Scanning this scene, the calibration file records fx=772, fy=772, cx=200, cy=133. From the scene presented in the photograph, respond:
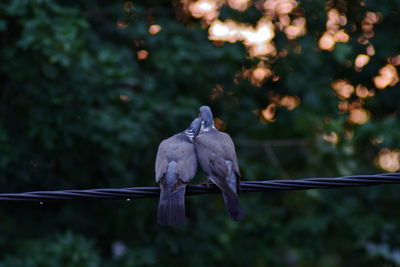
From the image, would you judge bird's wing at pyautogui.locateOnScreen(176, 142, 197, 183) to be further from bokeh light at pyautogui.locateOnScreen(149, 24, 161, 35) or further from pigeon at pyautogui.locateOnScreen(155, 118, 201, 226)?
bokeh light at pyautogui.locateOnScreen(149, 24, 161, 35)

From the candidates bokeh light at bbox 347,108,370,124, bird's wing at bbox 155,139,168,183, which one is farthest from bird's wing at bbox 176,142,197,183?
bokeh light at bbox 347,108,370,124

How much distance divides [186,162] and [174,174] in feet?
0.85

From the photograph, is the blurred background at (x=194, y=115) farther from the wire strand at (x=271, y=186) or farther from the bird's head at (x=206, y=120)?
the wire strand at (x=271, y=186)

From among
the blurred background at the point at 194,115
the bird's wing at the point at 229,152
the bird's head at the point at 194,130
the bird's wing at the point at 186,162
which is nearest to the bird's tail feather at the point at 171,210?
the bird's wing at the point at 186,162

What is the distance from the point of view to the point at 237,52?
9961 mm

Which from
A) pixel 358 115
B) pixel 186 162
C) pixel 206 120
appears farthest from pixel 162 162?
pixel 358 115

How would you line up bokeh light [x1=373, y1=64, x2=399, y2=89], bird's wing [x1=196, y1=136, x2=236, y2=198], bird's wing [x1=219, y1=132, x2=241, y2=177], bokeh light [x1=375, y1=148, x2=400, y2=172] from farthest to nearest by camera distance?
bokeh light [x1=373, y1=64, x2=399, y2=89] < bokeh light [x1=375, y1=148, x2=400, y2=172] < bird's wing [x1=219, y1=132, x2=241, y2=177] < bird's wing [x1=196, y1=136, x2=236, y2=198]

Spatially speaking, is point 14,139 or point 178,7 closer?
point 14,139

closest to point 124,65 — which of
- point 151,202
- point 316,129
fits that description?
point 151,202

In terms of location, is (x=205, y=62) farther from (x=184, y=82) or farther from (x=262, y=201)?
(x=262, y=201)

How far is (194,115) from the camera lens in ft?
30.8

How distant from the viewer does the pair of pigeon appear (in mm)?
5547

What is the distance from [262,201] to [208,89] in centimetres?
Result: 177

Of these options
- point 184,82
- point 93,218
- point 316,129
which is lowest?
point 93,218
